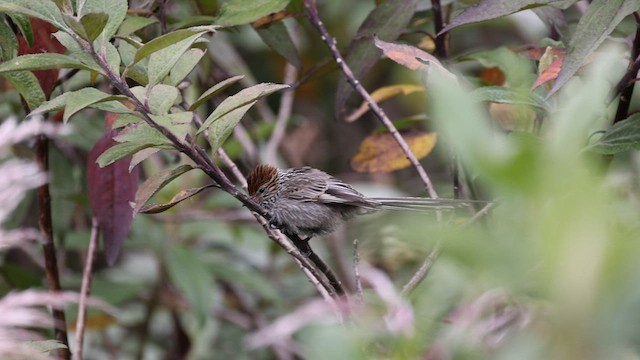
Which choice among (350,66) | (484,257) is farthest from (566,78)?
(484,257)

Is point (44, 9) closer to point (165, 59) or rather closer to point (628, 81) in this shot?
point (165, 59)

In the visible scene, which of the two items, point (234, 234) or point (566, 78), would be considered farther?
point (234, 234)

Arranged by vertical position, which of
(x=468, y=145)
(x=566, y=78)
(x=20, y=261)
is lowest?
(x=20, y=261)

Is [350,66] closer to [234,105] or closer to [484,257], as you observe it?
[234,105]

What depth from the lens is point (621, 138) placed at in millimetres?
1879

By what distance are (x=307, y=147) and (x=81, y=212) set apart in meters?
1.18

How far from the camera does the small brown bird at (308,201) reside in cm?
262

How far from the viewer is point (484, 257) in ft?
2.96

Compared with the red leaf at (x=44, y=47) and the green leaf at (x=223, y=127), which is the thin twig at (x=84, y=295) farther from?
the green leaf at (x=223, y=127)

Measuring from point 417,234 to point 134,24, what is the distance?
4.26 ft

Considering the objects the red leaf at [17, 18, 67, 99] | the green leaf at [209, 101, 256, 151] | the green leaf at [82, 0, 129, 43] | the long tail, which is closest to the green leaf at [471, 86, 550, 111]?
the long tail

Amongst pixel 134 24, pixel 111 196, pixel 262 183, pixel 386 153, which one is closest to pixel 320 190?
pixel 262 183

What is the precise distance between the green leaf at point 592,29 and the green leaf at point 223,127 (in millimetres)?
570

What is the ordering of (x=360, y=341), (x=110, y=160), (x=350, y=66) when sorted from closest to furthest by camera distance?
(x=360, y=341) < (x=110, y=160) < (x=350, y=66)
